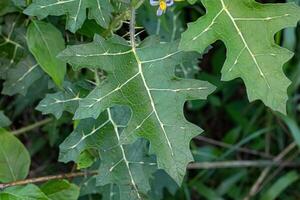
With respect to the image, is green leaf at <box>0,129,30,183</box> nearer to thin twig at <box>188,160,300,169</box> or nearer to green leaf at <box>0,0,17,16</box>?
green leaf at <box>0,0,17,16</box>

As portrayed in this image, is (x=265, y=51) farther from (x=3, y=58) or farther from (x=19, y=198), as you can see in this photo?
(x=3, y=58)

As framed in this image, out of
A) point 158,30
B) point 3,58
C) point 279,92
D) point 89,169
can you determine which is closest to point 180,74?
point 158,30

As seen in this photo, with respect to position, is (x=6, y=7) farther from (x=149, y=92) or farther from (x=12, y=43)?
(x=149, y=92)

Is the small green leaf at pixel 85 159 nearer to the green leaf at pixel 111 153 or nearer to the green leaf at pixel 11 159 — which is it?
the green leaf at pixel 111 153

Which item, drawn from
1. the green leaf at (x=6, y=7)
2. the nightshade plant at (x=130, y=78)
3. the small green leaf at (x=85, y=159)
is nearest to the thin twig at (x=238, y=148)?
the nightshade plant at (x=130, y=78)

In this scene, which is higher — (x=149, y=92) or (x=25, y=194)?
(x=149, y=92)

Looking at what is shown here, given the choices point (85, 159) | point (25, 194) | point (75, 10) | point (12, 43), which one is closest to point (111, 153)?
point (85, 159)
